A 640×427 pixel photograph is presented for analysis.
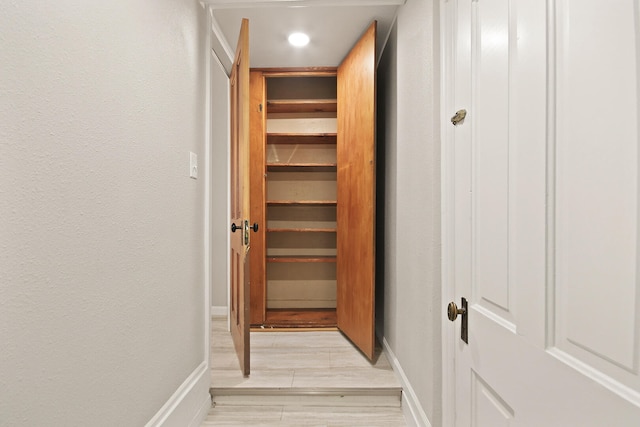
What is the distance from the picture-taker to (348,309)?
268 cm

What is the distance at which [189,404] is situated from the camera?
1679 mm

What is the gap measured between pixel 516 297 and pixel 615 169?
396mm

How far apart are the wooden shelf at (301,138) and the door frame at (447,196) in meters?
1.82

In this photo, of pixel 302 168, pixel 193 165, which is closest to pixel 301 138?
pixel 302 168

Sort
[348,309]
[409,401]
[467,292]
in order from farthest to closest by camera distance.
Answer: [348,309]
[409,401]
[467,292]

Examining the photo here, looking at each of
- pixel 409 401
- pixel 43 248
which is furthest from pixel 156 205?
pixel 409 401

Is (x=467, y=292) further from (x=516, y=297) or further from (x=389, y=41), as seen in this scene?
(x=389, y=41)

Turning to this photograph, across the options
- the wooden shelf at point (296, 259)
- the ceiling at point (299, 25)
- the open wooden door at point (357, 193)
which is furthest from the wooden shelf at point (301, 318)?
the ceiling at point (299, 25)

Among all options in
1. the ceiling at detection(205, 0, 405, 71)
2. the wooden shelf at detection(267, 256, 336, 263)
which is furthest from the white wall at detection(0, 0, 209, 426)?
the wooden shelf at detection(267, 256, 336, 263)

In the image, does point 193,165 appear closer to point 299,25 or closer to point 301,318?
point 299,25

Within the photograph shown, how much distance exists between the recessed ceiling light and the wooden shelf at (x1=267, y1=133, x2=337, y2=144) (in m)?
0.83

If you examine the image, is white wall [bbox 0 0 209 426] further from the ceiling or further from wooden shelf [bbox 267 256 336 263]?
wooden shelf [bbox 267 256 336 263]

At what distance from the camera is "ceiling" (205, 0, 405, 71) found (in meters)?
2.01

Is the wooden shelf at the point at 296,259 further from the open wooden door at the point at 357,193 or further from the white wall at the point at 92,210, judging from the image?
the white wall at the point at 92,210
